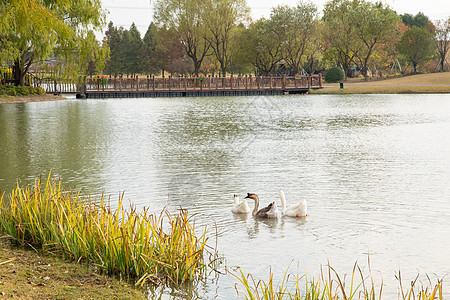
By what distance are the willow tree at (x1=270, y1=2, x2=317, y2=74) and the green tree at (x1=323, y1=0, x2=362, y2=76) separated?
3689 mm

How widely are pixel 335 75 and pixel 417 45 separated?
11093 millimetres

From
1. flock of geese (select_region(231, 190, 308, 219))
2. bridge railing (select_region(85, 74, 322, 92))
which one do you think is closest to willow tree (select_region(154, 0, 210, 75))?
bridge railing (select_region(85, 74, 322, 92))

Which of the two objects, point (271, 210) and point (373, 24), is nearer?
point (271, 210)

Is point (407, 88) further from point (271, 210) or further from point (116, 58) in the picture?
point (116, 58)

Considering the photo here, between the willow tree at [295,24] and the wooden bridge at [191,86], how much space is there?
7.77 meters

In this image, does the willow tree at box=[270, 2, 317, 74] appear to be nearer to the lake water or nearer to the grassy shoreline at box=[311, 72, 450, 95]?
the grassy shoreline at box=[311, 72, 450, 95]

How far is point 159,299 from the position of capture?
16.8 ft

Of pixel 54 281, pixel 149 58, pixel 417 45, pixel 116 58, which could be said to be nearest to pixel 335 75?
pixel 417 45

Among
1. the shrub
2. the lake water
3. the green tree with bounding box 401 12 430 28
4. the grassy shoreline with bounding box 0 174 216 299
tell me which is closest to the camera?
the grassy shoreline with bounding box 0 174 216 299

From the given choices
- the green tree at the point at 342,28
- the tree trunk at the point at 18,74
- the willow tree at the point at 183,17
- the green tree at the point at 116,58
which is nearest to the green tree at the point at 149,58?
the green tree at the point at 116,58

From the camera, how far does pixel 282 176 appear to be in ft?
39.3

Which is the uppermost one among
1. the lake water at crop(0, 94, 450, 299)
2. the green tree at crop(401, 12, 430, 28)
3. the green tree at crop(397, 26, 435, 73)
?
the green tree at crop(401, 12, 430, 28)

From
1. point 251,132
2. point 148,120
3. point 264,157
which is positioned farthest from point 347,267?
point 148,120

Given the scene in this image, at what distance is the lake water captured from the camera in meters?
6.86
